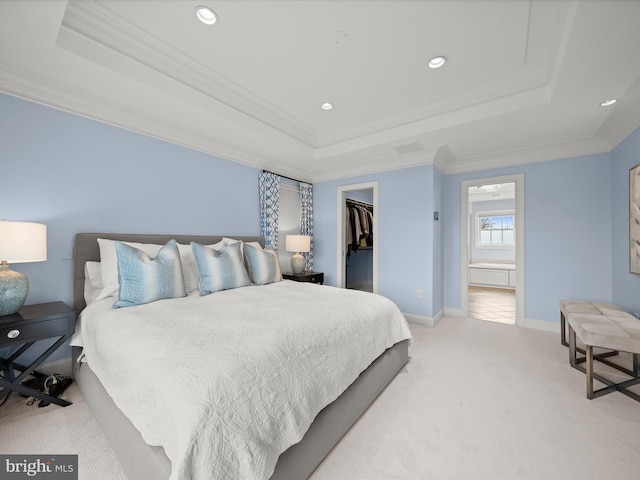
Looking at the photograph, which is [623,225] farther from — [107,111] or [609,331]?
[107,111]

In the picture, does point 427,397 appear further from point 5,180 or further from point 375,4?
point 5,180

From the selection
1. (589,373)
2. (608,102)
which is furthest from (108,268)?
(608,102)

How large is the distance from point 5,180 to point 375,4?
2.94m

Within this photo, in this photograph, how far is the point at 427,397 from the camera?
2.03m

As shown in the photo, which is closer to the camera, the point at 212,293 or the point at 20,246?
the point at 20,246

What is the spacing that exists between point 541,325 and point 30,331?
5.21m

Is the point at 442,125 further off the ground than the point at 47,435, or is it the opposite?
the point at 442,125

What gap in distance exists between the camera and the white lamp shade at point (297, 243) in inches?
165

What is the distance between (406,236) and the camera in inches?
154

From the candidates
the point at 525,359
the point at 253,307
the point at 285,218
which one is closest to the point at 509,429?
the point at 525,359

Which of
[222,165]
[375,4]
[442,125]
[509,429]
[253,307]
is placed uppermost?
[375,4]

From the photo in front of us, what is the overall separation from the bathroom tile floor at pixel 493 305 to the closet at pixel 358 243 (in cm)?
226

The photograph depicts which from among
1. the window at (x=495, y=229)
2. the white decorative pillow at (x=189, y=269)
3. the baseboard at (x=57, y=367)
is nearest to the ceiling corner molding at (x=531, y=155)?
the white decorative pillow at (x=189, y=269)

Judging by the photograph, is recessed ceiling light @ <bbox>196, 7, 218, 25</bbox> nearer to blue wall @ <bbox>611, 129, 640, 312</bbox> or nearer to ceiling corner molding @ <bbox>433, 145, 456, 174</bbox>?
ceiling corner molding @ <bbox>433, 145, 456, 174</bbox>
